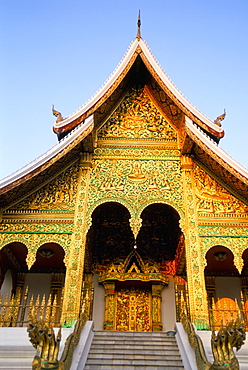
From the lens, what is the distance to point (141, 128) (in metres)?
8.15

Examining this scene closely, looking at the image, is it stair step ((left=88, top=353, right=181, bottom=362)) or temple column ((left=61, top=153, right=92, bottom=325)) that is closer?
stair step ((left=88, top=353, right=181, bottom=362))

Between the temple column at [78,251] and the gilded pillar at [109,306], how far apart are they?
2.17 metres

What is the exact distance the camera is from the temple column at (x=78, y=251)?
5980mm

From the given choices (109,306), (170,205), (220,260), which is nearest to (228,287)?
(220,260)

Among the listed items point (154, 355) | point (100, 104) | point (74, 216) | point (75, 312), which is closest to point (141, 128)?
point (100, 104)

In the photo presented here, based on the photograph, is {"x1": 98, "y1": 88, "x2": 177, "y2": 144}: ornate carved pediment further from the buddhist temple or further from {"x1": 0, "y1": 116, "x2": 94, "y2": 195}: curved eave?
{"x1": 0, "y1": 116, "x2": 94, "y2": 195}: curved eave

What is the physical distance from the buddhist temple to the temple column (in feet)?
0.06

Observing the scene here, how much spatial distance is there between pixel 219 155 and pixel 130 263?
3.51 m

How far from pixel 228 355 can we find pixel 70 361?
1.81m

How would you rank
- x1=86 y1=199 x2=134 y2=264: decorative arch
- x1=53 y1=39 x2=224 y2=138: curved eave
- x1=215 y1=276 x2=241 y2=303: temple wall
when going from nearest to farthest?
x1=53 y1=39 x2=224 y2=138: curved eave, x1=86 y1=199 x2=134 y2=264: decorative arch, x1=215 y1=276 x2=241 y2=303: temple wall

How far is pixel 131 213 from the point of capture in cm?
689

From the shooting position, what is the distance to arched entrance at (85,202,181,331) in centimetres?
806

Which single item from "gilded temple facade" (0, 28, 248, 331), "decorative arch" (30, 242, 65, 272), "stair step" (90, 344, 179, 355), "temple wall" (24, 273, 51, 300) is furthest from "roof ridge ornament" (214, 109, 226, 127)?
"temple wall" (24, 273, 51, 300)

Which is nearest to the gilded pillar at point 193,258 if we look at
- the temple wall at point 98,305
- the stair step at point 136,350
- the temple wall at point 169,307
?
the stair step at point 136,350
